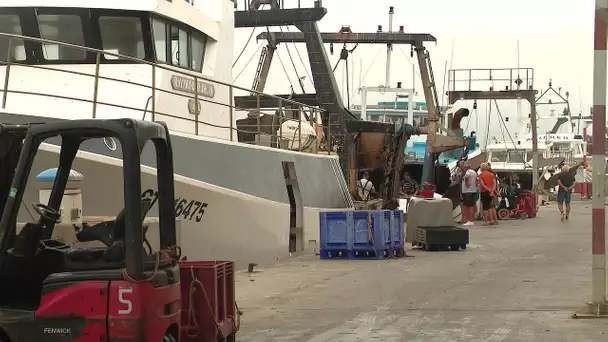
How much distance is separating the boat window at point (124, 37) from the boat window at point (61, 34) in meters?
0.32

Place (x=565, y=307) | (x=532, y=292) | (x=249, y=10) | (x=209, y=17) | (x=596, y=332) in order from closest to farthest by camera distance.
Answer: (x=596, y=332) → (x=565, y=307) → (x=532, y=292) → (x=209, y=17) → (x=249, y=10)

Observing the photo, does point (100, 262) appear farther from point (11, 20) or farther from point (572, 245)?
point (572, 245)

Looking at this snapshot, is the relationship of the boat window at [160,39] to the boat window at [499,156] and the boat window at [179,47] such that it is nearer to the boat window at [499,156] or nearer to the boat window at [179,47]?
the boat window at [179,47]

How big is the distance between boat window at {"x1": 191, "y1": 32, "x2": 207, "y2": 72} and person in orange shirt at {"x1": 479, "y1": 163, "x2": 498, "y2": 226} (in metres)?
9.55

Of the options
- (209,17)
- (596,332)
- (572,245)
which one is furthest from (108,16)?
(572,245)

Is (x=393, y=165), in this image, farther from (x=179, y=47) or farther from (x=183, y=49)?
(x=179, y=47)

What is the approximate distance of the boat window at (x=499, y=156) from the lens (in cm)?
4250

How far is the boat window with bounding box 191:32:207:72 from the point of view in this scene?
1169 centimetres

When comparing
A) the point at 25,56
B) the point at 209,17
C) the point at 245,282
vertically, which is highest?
the point at 209,17

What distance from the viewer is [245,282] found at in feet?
33.3

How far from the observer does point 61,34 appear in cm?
1025

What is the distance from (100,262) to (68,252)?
236 millimetres

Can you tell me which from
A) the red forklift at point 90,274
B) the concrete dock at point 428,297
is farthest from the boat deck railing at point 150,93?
the red forklift at point 90,274

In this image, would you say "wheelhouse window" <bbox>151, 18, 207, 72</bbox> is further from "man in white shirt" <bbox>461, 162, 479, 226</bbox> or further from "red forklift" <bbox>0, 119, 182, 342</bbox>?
"man in white shirt" <bbox>461, 162, 479, 226</bbox>
